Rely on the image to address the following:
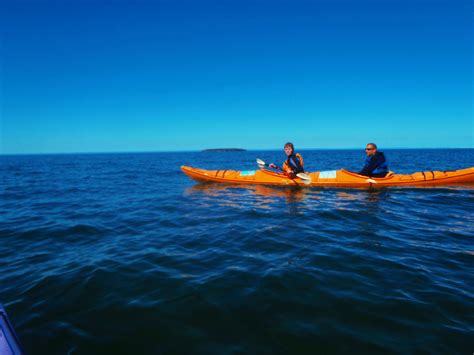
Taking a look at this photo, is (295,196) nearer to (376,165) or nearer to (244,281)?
(376,165)

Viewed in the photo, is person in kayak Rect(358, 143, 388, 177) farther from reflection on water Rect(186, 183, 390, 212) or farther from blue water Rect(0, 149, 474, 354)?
blue water Rect(0, 149, 474, 354)

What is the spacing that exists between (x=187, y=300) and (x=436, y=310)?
3.20 m

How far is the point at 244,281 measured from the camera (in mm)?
3822

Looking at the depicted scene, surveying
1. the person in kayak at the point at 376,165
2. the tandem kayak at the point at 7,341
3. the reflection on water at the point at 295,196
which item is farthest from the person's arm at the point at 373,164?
the tandem kayak at the point at 7,341

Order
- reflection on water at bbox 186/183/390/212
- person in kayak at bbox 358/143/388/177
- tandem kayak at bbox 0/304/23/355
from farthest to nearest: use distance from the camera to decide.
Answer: person in kayak at bbox 358/143/388/177, reflection on water at bbox 186/183/390/212, tandem kayak at bbox 0/304/23/355

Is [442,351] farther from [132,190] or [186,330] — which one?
[132,190]

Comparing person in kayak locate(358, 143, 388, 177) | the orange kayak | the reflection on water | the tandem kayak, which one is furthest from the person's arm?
the tandem kayak

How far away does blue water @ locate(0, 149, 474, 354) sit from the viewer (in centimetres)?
272

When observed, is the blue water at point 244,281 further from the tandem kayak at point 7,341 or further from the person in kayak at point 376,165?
the person in kayak at point 376,165

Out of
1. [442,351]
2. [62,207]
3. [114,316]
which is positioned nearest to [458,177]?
[442,351]

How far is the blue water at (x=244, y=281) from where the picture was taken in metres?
2.72

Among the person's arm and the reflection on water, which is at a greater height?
the person's arm

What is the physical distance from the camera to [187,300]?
339 cm

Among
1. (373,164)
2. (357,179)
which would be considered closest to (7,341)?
(357,179)
